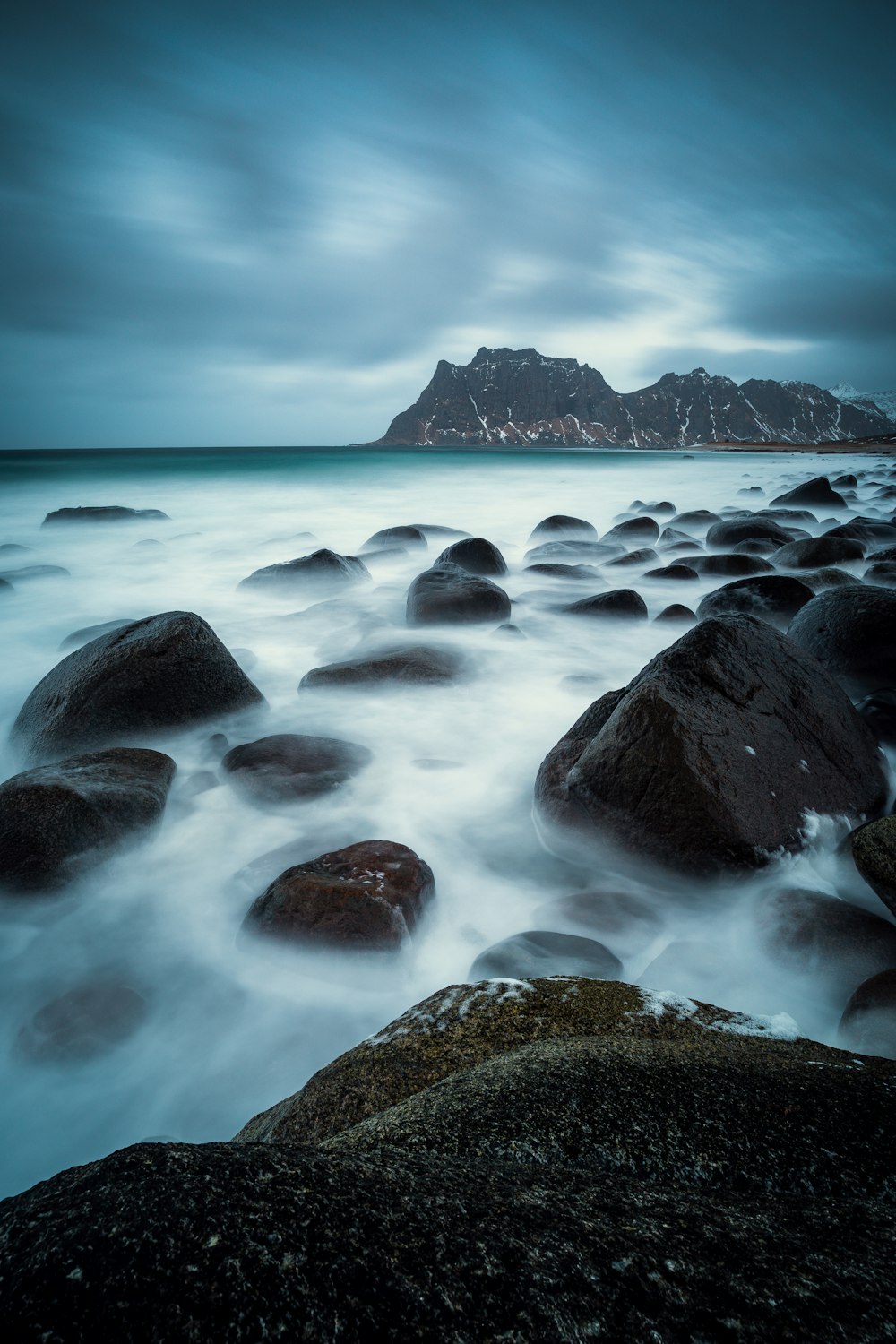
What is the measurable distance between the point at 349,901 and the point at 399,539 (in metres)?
9.62

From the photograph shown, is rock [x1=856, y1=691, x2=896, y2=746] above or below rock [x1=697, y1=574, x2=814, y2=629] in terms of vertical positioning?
below

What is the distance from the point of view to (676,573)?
898 cm

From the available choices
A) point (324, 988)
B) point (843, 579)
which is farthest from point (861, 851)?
point (843, 579)

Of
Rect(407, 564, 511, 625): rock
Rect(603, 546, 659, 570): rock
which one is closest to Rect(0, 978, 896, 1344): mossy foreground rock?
Rect(407, 564, 511, 625): rock

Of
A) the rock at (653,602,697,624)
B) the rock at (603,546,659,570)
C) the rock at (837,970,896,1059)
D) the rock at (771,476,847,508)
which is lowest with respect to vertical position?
the rock at (837,970,896,1059)

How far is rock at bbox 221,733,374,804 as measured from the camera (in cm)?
379

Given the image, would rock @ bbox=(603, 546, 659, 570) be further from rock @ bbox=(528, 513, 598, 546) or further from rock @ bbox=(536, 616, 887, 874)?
rock @ bbox=(536, 616, 887, 874)

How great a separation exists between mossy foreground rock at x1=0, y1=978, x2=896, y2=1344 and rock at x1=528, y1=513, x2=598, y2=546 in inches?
504

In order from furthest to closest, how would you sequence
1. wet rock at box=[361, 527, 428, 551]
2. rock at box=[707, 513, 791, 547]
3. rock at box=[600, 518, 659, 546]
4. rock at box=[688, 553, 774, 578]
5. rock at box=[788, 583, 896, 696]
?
1. rock at box=[600, 518, 659, 546]
2. wet rock at box=[361, 527, 428, 551]
3. rock at box=[707, 513, 791, 547]
4. rock at box=[688, 553, 774, 578]
5. rock at box=[788, 583, 896, 696]

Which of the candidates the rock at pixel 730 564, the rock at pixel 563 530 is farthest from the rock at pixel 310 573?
the rock at pixel 563 530

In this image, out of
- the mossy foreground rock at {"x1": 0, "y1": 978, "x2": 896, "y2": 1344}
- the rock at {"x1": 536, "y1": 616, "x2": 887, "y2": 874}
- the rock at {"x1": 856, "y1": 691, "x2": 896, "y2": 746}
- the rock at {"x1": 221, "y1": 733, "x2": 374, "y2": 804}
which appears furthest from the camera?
the rock at {"x1": 856, "y1": 691, "x2": 896, "y2": 746}

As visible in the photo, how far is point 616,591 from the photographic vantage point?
7.40 metres

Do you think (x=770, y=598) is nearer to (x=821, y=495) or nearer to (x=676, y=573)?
(x=676, y=573)

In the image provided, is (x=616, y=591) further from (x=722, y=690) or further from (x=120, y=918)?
(x=120, y=918)
